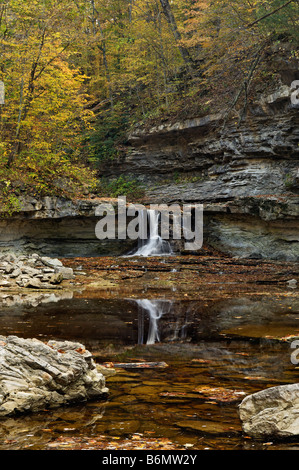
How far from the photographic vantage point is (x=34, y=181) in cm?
1788

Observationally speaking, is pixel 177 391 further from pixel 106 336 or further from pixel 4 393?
pixel 106 336

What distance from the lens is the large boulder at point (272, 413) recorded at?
2.88m

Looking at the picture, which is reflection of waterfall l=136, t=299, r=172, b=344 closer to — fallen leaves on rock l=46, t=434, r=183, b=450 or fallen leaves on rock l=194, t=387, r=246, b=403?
fallen leaves on rock l=194, t=387, r=246, b=403

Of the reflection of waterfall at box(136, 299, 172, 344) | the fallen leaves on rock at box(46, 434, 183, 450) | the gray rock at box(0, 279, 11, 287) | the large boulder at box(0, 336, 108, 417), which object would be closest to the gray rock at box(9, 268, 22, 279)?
the gray rock at box(0, 279, 11, 287)

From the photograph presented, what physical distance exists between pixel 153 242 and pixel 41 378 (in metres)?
15.2

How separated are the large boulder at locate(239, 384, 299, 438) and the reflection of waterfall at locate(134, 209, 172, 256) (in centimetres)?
1520

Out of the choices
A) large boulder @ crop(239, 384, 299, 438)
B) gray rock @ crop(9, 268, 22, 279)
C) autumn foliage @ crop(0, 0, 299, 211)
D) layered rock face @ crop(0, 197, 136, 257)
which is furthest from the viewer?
layered rock face @ crop(0, 197, 136, 257)

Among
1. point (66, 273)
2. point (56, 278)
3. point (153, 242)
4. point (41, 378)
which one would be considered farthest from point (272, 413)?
point (153, 242)

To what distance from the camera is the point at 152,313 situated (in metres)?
8.66

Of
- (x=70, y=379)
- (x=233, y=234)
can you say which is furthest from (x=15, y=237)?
(x=70, y=379)

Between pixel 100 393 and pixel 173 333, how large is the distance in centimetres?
319

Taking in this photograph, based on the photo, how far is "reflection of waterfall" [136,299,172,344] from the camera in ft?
21.7

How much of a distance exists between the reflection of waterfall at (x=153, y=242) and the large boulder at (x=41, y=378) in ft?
46.9

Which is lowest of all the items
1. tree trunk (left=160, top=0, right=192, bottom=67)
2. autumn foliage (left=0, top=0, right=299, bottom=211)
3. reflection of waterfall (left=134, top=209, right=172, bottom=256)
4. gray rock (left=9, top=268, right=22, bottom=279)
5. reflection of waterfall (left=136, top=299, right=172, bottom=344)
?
reflection of waterfall (left=136, top=299, right=172, bottom=344)
